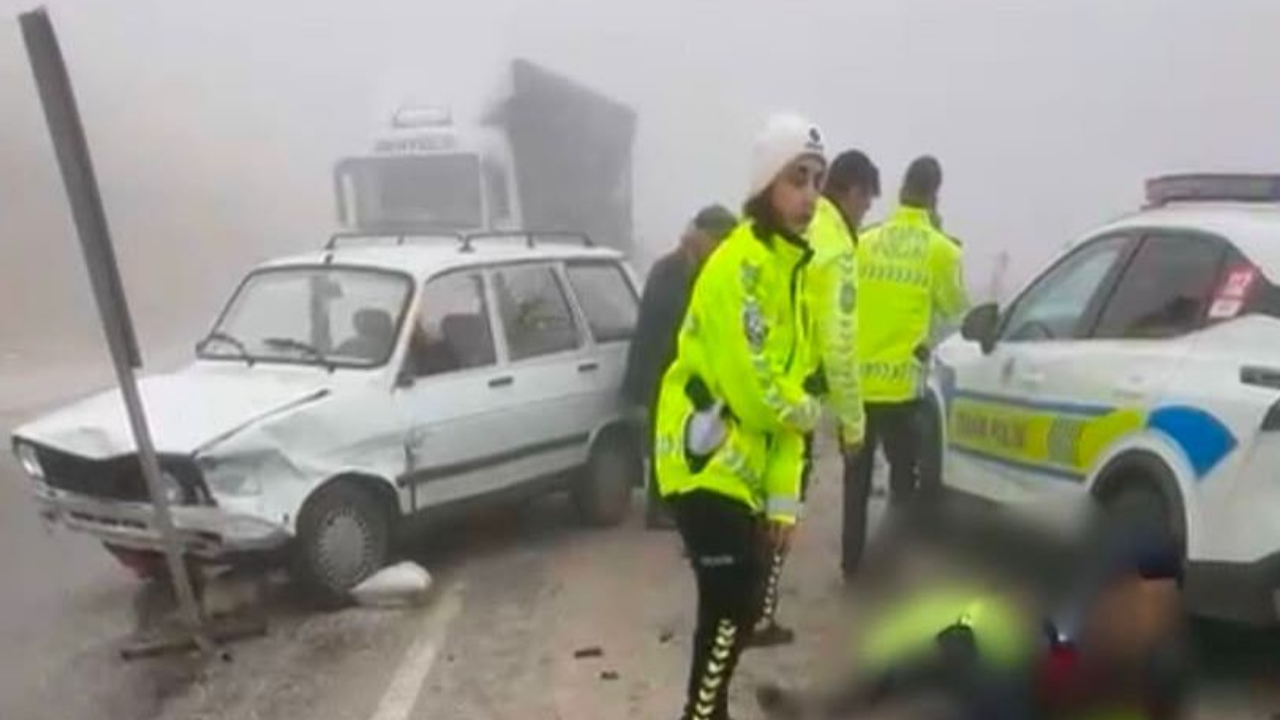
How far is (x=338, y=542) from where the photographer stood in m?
8.33

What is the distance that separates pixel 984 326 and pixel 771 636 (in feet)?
5.63

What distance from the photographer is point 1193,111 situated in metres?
27.0

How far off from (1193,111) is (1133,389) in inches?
846

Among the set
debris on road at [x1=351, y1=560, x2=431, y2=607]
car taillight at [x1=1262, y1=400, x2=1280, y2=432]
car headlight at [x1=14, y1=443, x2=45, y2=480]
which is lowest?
debris on road at [x1=351, y1=560, x2=431, y2=607]

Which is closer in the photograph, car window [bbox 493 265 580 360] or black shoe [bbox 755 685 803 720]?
black shoe [bbox 755 685 803 720]

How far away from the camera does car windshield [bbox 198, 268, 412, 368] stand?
9.06 meters

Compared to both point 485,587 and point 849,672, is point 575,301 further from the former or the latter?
point 849,672

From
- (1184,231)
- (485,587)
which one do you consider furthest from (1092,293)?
(485,587)

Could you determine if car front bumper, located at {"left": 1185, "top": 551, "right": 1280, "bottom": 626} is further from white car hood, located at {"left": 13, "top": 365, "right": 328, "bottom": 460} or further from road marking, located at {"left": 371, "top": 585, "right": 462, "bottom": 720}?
white car hood, located at {"left": 13, "top": 365, "right": 328, "bottom": 460}

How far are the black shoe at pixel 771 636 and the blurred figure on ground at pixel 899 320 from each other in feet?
1.79

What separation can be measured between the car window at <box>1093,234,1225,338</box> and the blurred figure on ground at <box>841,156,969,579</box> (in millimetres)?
890

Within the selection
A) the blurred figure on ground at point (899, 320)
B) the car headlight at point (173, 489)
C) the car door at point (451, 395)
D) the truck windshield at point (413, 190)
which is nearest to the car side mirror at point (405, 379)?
the car door at point (451, 395)

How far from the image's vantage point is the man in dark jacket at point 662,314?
31.1 ft

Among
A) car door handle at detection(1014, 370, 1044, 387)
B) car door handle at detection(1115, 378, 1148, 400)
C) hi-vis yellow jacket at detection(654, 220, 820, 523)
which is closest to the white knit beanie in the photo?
hi-vis yellow jacket at detection(654, 220, 820, 523)
